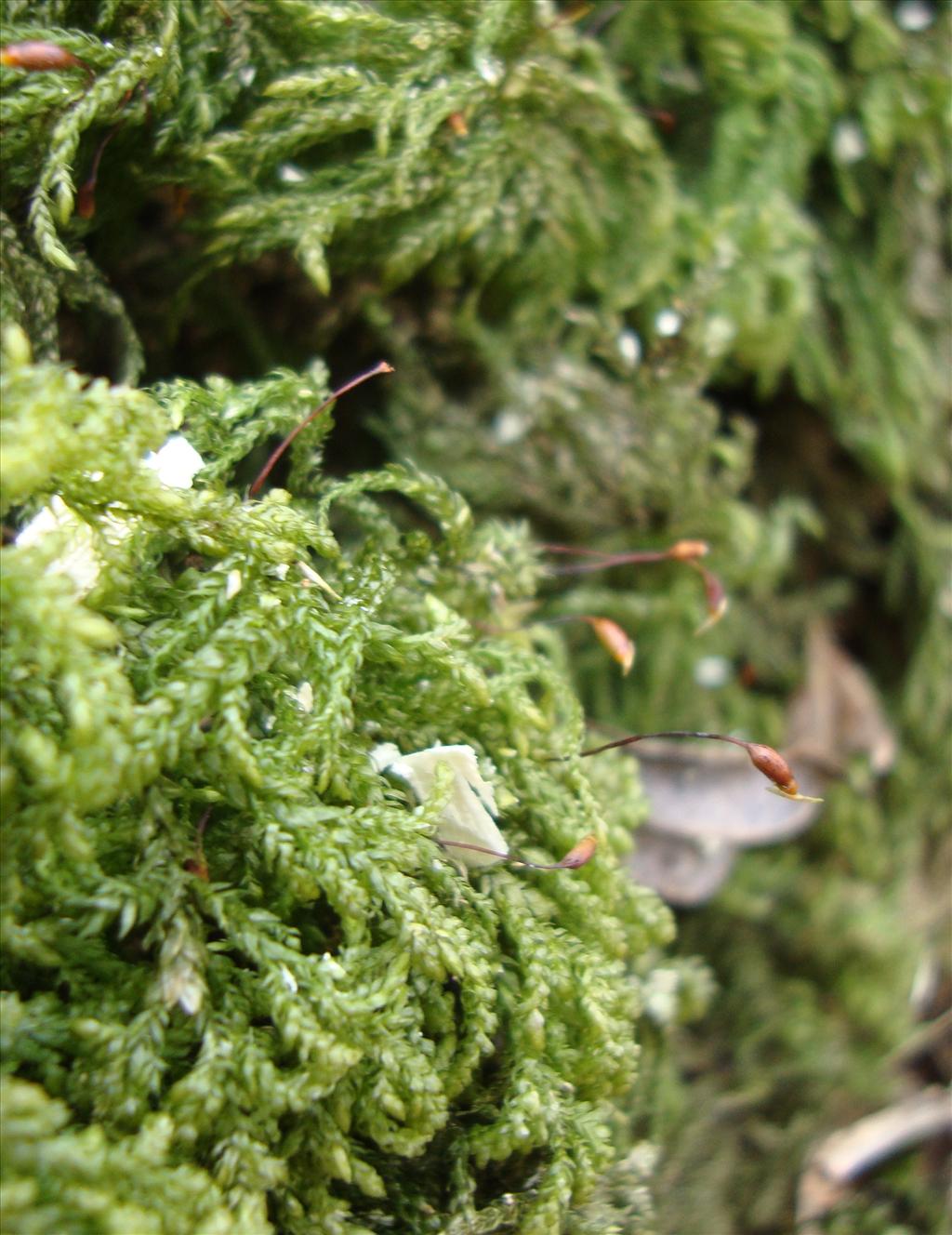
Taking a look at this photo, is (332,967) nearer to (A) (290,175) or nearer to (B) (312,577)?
(B) (312,577)

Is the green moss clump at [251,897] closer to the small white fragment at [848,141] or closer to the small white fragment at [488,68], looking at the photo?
the small white fragment at [488,68]

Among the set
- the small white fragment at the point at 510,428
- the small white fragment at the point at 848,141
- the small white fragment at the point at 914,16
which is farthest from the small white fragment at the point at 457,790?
the small white fragment at the point at 914,16

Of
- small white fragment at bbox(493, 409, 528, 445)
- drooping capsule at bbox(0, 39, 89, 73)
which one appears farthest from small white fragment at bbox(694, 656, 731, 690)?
drooping capsule at bbox(0, 39, 89, 73)

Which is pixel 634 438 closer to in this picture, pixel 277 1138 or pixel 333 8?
pixel 333 8

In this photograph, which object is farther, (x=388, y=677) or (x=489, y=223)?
(x=489, y=223)

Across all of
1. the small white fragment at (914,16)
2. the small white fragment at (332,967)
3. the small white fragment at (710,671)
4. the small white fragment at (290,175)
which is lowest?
the small white fragment at (710,671)

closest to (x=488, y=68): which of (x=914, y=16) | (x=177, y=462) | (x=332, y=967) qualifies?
(x=177, y=462)

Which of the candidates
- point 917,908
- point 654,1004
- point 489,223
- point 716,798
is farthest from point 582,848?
point 917,908
